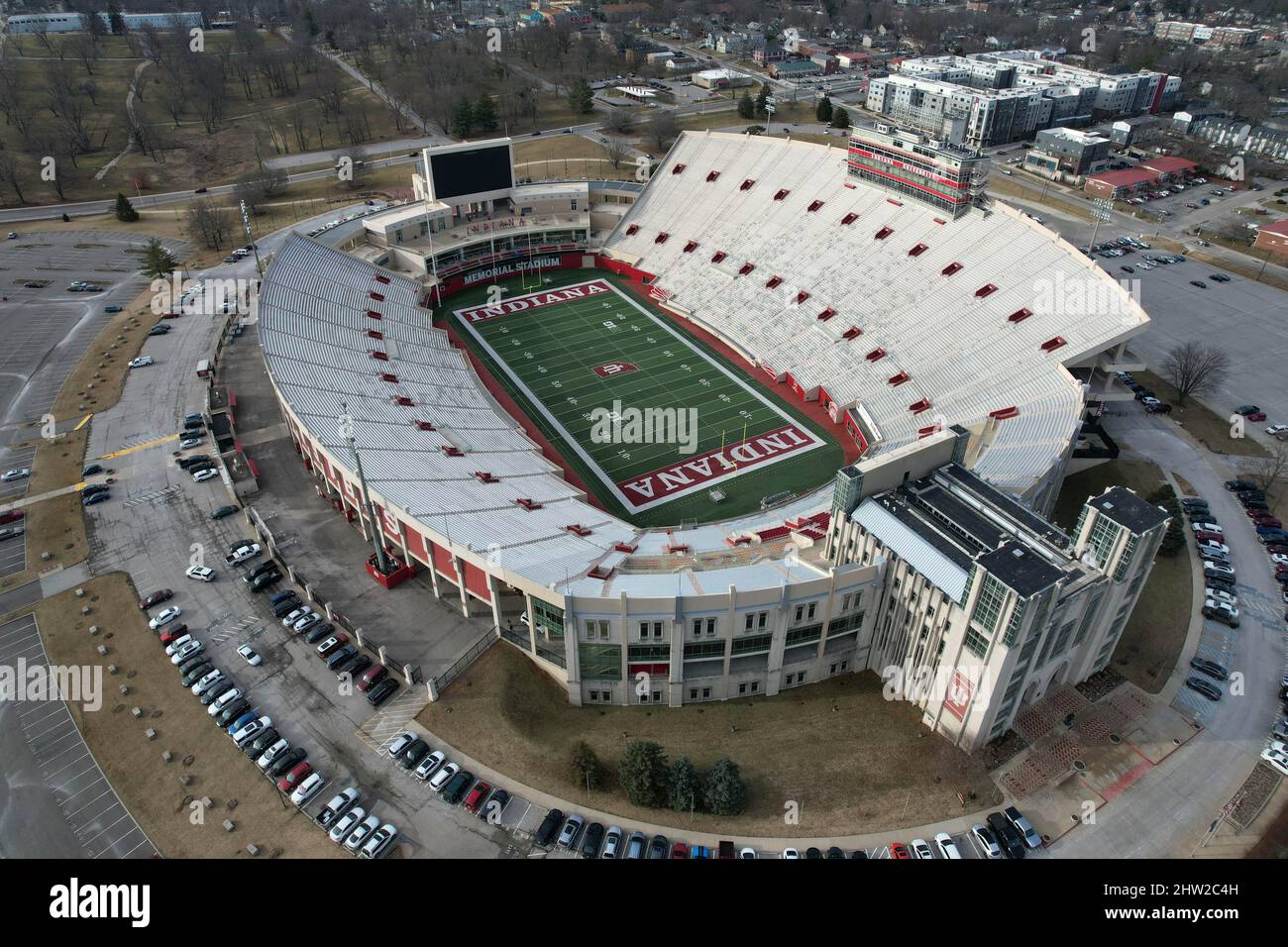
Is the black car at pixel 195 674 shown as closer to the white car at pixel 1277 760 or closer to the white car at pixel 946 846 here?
the white car at pixel 946 846

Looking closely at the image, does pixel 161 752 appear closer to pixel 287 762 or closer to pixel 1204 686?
pixel 287 762

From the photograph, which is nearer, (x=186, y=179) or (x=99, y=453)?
(x=99, y=453)

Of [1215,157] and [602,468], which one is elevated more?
[1215,157]

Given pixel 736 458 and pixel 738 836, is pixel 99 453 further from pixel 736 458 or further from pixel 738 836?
pixel 738 836

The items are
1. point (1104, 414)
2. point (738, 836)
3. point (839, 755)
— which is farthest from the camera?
point (1104, 414)

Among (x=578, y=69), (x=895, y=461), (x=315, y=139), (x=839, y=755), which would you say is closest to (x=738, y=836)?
(x=839, y=755)

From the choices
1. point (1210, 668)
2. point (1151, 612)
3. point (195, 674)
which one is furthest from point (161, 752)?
point (1210, 668)

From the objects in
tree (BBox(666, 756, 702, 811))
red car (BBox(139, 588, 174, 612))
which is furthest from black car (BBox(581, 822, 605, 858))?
red car (BBox(139, 588, 174, 612))

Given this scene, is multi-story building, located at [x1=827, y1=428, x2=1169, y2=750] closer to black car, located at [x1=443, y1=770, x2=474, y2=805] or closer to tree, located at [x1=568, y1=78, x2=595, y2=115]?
black car, located at [x1=443, y1=770, x2=474, y2=805]
